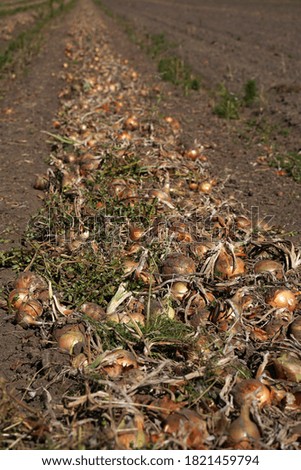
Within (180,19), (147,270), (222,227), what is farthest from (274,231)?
(180,19)

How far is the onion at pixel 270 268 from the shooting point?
314 centimetres

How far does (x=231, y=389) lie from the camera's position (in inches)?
88.4

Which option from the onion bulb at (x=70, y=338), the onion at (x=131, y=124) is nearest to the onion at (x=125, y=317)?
the onion bulb at (x=70, y=338)

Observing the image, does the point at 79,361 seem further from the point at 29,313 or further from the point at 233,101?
the point at 233,101

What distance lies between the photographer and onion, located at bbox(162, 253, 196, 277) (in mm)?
3033

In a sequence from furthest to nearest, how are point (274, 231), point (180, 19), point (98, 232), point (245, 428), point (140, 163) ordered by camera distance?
point (180, 19)
point (140, 163)
point (274, 231)
point (98, 232)
point (245, 428)

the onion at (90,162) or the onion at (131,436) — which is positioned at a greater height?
the onion at (90,162)

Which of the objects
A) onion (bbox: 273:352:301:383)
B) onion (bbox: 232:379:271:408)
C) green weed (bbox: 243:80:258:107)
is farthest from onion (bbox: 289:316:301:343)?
green weed (bbox: 243:80:258:107)

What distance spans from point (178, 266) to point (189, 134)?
13.7ft

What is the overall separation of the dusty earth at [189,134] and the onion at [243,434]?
59 centimetres

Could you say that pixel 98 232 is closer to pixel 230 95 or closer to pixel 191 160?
pixel 191 160

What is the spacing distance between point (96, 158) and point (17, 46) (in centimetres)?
1055

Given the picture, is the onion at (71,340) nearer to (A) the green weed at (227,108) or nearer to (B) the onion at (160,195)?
(B) the onion at (160,195)

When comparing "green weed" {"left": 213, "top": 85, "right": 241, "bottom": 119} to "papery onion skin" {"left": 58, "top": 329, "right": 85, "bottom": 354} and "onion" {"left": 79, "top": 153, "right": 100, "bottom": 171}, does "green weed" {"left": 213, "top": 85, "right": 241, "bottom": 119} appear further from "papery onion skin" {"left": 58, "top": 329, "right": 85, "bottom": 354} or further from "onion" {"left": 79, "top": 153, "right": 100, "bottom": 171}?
"papery onion skin" {"left": 58, "top": 329, "right": 85, "bottom": 354}
